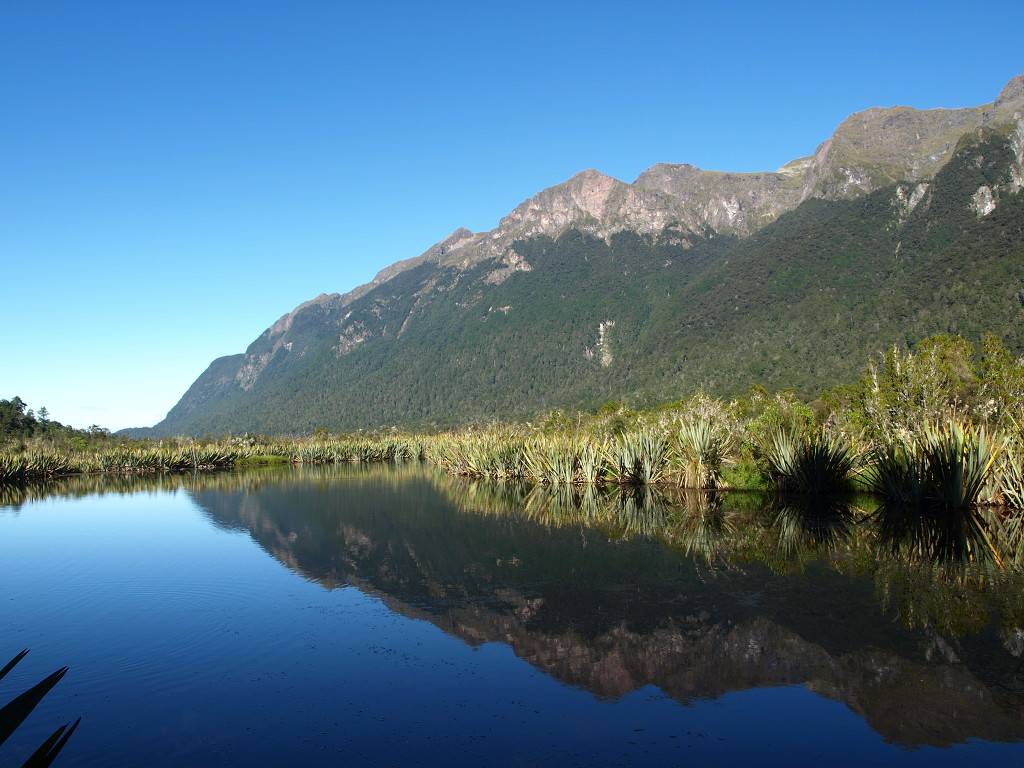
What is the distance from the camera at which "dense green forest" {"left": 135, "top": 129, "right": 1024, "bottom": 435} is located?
268ft

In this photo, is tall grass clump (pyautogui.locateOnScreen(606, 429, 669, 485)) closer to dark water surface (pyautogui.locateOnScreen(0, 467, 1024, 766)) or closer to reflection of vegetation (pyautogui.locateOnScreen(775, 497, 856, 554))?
reflection of vegetation (pyautogui.locateOnScreen(775, 497, 856, 554))

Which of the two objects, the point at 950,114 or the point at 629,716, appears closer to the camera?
the point at 629,716

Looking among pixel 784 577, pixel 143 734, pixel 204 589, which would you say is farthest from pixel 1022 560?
pixel 204 589

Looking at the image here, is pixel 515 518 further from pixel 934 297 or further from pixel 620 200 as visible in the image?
pixel 620 200

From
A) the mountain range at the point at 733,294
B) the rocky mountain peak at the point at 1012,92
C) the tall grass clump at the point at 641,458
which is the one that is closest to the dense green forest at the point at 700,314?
the mountain range at the point at 733,294

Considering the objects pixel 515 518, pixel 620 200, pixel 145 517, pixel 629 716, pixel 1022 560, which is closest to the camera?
pixel 629 716

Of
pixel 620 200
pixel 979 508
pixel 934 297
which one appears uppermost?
pixel 620 200

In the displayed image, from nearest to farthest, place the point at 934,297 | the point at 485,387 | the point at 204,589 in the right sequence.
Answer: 1. the point at 204,589
2. the point at 934,297
3. the point at 485,387

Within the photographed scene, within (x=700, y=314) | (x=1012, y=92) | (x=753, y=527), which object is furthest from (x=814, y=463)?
(x=1012, y=92)

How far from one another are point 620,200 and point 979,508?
193m

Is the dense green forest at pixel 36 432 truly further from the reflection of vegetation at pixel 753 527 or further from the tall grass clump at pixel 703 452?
the tall grass clump at pixel 703 452

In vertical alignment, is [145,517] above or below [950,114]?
below

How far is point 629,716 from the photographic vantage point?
20.1ft

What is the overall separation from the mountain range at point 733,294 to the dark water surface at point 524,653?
208 ft
